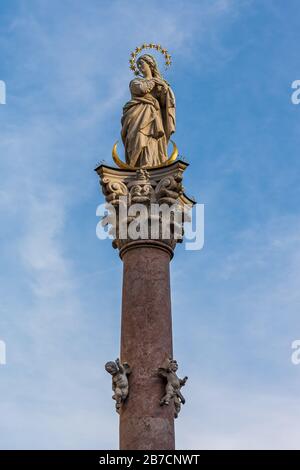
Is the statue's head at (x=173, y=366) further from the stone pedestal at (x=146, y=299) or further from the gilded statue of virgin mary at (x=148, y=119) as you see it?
the gilded statue of virgin mary at (x=148, y=119)

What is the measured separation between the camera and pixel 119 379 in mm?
19922

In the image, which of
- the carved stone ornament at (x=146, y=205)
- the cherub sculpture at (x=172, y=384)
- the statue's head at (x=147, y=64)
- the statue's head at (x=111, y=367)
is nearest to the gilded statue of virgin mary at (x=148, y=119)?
the statue's head at (x=147, y=64)

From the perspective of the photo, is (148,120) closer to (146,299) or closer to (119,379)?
(146,299)

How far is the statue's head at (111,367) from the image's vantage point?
2011cm

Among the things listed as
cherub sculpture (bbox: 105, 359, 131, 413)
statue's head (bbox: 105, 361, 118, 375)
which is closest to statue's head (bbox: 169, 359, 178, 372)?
cherub sculpture (bbox: 105, 359, 131, 413)

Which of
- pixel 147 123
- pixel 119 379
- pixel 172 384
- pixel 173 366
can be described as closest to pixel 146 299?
pixel 173 366

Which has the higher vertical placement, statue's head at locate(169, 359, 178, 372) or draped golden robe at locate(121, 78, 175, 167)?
draped golden robe at locate(121, 78, 175, 167)

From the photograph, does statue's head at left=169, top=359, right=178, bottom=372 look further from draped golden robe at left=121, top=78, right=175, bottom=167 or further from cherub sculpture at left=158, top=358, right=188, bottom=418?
draped golden robe at left=121, top=78, right=175, bottom=167

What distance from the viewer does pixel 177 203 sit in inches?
873

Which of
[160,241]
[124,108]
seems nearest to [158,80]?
[124,108]

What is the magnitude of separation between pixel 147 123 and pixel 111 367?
7.40m

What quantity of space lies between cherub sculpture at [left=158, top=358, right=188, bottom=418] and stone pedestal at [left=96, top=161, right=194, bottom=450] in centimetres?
16

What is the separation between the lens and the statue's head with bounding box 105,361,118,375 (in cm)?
2011
